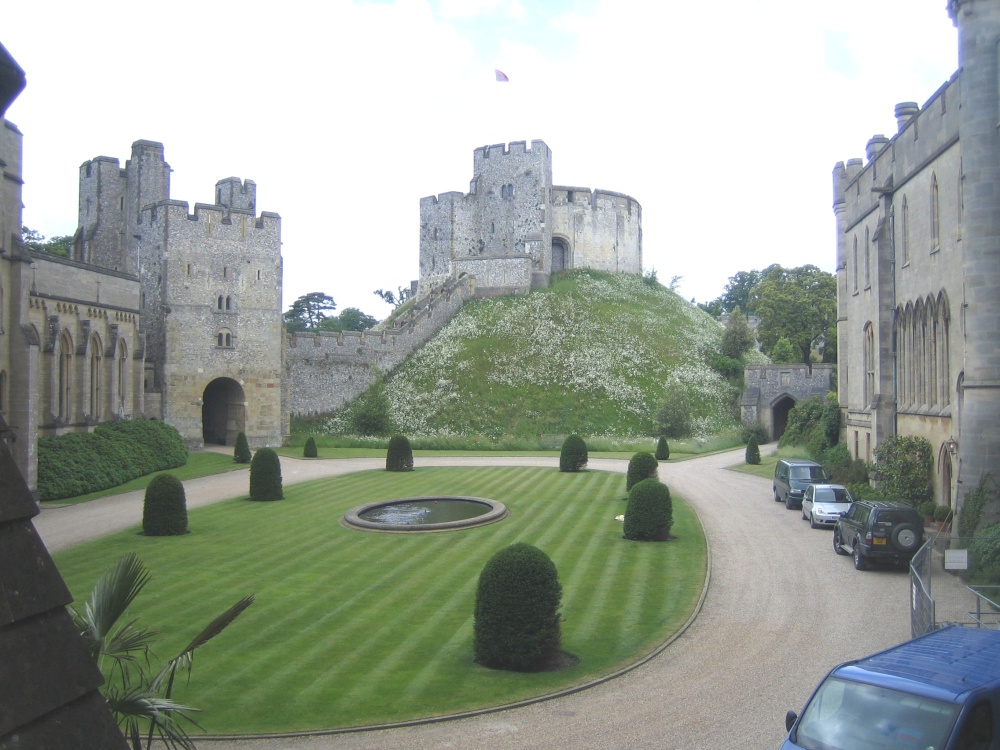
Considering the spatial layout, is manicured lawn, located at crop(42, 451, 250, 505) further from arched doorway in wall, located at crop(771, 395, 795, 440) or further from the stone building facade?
arched doorway in wall, located at crop(771, 395, 795, 440)

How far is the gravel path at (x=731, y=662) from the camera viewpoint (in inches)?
354

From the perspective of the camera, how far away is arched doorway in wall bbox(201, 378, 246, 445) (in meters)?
44.0

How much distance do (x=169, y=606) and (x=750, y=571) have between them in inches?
450

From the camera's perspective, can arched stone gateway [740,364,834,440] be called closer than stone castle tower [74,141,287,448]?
No

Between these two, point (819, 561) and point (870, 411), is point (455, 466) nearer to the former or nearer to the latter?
point (870, 411)

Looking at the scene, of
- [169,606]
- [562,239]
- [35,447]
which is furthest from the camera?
[562,239]

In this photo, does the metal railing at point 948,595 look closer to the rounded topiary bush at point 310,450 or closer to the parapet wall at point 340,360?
the rounded topiary bush at point 310,450

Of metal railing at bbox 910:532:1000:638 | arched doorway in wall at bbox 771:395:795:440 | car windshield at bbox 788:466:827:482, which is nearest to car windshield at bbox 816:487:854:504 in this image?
car windshield at bbox 788:466:827:482

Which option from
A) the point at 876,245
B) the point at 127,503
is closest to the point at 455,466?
the point at 127,503

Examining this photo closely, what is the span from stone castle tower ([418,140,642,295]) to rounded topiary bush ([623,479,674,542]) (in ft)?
152

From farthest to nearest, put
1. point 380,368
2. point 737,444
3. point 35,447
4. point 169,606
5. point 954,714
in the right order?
point 380,368 → point 737,444 → point 35,447 → point 169,606 → point 954,714

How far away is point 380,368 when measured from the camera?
5441cm

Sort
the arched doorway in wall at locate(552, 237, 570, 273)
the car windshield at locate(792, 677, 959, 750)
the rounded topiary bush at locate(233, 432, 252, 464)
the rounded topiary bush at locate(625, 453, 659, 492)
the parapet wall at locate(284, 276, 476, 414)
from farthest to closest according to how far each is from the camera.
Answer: the arched doorway in wall at locate(552, 237, 570, 273), the parapet wall at locate(284, 276, 476, 414), the rounded topiary bush at locate(233, 432, 252, 464), the rounded topiary bush at locate(625, 453, 659, 492), the car windshield at locate(792, 677, 959, 750)

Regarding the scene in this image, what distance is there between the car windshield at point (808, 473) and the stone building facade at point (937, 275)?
7.41 feet
